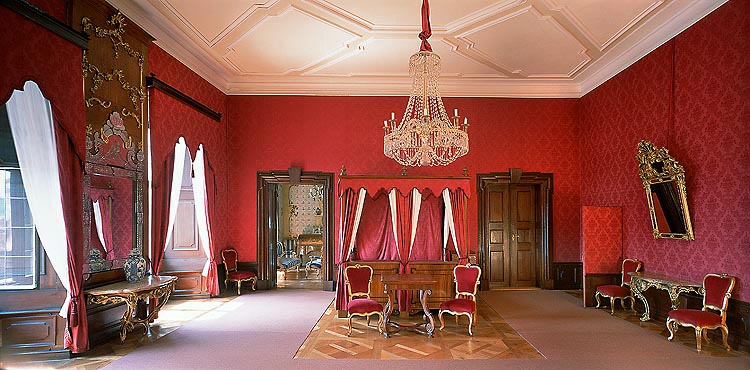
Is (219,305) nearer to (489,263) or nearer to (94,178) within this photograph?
(94,178)

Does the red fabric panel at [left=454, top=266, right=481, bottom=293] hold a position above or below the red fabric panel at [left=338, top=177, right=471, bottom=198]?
below

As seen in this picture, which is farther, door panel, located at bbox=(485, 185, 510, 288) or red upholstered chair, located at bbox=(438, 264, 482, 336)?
door panel, located at bbox=(485, 185, 510, 288)

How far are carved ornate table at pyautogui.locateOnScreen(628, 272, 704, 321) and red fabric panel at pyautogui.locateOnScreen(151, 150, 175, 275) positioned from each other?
6972 millimetres

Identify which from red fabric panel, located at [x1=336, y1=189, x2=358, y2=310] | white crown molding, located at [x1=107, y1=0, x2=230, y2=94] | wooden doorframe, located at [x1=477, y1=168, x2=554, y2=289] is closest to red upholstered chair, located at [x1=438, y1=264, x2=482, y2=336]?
red fabric panel, located at [x1=336, y1=189, x2=358, y2=310]

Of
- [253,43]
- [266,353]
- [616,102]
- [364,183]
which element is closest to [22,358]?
[266,353]

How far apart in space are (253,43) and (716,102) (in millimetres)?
6739

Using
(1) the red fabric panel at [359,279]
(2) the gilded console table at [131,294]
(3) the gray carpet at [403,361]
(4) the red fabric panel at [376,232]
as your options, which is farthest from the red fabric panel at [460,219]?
(2) the gilded console table at [131,294]

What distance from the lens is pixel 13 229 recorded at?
209 inches

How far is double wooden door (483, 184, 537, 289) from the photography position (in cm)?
1006

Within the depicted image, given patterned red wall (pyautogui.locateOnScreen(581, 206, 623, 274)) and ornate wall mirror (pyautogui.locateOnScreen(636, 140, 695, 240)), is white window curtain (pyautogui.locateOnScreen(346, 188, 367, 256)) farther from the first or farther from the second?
ornate wall mirror (pyautogui.locateOnScreen(636, 140, 695, 240))

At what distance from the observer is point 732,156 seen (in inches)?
219

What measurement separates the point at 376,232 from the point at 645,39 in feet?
16.9

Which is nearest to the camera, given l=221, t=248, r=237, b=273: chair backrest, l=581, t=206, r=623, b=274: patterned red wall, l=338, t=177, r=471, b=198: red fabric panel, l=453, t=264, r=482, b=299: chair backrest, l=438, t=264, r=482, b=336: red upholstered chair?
l=438, t=264, r=482, b=336: red upholstered chair

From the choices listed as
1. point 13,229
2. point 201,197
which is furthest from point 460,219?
point 13,229
